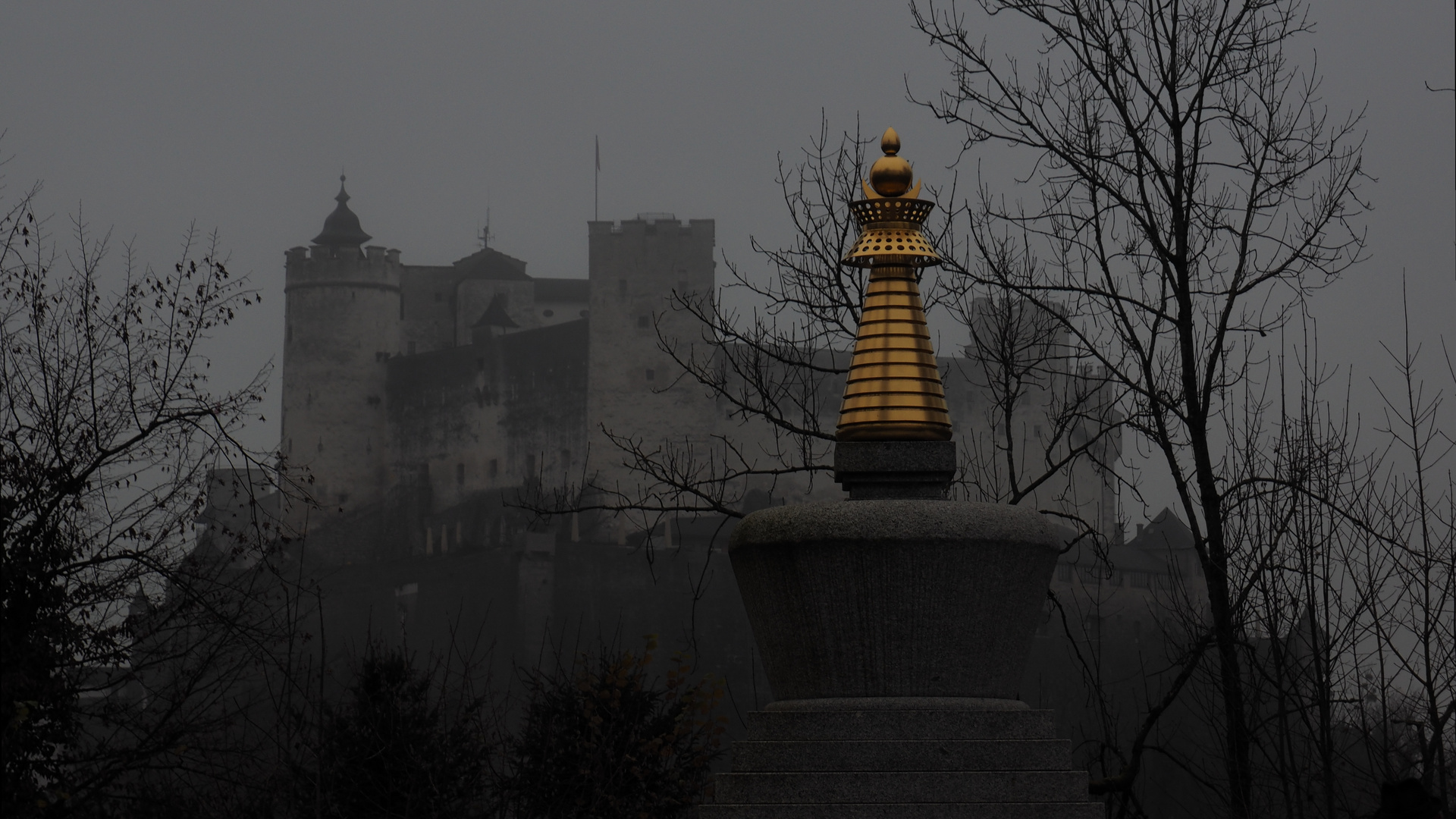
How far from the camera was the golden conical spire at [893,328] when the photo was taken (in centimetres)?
736

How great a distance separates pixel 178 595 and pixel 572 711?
9.68ft

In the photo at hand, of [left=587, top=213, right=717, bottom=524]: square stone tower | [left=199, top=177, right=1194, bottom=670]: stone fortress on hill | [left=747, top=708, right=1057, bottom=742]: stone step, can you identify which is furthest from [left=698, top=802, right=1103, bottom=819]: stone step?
[left=587, top=213, right=717, bottom=524]: square stone tower

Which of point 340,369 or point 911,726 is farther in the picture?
point 340,369

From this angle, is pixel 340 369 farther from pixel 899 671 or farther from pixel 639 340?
pixel 899 671

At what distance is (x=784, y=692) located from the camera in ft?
23.3

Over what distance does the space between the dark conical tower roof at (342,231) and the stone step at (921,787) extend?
55.5 metres

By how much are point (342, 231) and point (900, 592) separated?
5712cm

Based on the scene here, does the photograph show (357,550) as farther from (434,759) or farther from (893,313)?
(893,313)

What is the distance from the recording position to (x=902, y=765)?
6.60 meters

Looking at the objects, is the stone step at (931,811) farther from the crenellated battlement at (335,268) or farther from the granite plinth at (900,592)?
the crenellated battlement at (335,268)

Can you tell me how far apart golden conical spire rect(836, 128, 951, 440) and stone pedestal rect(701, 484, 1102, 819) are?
45 centimetres

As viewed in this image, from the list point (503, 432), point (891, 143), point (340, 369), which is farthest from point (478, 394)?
point (891, 143)

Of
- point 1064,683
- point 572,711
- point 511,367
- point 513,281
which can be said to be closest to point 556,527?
point 511,367

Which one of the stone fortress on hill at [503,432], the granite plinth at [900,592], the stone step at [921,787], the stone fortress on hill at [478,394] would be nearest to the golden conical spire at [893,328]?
the granite plinth at [900,592]
